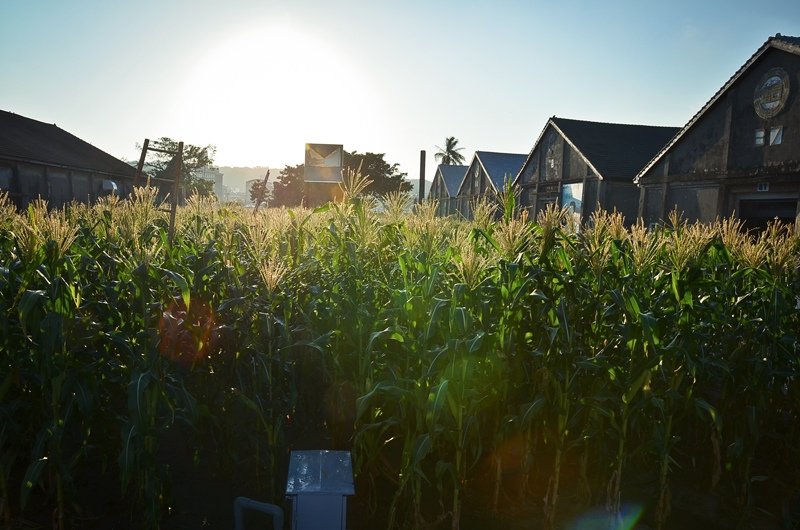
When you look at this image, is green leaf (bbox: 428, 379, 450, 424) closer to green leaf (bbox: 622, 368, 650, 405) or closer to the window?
green leaf (bbox: 622, 368, 650, 405)

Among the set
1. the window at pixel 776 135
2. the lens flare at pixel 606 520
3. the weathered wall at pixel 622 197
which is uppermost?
the window at pixel 776 135

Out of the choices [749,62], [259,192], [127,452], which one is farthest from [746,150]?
[259,192]

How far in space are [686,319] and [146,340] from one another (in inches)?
172

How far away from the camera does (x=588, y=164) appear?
25844mm

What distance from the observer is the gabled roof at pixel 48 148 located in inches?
1014

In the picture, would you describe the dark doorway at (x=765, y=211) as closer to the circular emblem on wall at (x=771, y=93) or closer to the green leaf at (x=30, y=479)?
the circular emblem on wall at (x=771, y=93)

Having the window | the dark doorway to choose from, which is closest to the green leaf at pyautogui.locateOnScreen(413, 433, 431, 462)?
the dark doorway

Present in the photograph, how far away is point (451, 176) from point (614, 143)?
26.2 metres

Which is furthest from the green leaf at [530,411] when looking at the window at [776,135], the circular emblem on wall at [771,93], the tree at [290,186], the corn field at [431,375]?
the tree at [290,186]

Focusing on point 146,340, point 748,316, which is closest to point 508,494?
point 748,316

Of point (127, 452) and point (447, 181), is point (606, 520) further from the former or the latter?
point (447, 181)

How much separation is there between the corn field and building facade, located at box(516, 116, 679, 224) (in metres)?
19.4

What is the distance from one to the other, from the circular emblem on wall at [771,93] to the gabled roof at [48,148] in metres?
31.0

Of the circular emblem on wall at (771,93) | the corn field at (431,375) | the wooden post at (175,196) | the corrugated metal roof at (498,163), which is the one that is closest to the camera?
the corn field at (431,375)
